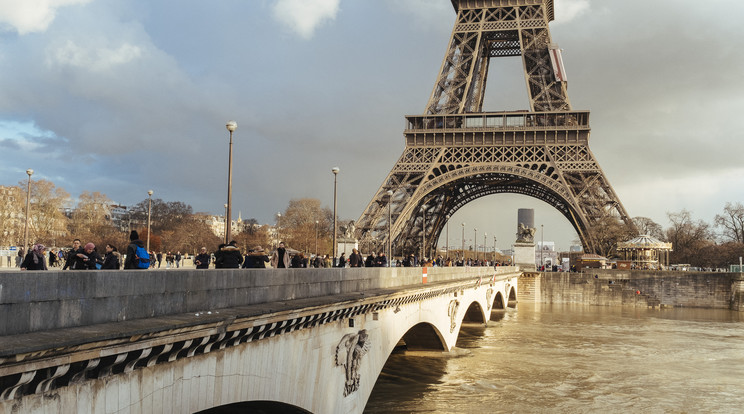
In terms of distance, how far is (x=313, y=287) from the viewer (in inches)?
484

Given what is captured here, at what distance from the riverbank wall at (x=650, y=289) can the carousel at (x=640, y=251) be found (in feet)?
10.1

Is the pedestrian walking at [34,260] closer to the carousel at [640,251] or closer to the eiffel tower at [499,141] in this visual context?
the eiffel tower at [499,141]

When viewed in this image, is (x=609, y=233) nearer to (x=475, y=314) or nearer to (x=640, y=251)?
Result: (x=640, y=251)

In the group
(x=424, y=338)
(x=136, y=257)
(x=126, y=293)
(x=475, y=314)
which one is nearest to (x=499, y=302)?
(x=475, y=314)

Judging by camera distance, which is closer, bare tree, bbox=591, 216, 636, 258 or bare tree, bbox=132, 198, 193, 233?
bare tree, bbox=591, 216, 636, 258

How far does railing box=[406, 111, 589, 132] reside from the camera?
58.0 meters

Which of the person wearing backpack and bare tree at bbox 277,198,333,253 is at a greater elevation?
bare tree at bbox 277,198,333,253

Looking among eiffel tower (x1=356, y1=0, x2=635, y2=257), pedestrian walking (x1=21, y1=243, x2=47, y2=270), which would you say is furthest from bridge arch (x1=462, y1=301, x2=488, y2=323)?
pedestrian walking (x1=21, y1=243, x2=47, y2=270)

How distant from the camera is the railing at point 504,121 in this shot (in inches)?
2285

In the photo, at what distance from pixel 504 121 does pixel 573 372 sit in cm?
3721

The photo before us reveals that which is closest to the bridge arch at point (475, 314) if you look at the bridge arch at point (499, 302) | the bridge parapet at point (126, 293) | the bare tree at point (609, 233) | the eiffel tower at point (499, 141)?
the bridge arch at point (499, 302)

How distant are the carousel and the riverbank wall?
307 cm

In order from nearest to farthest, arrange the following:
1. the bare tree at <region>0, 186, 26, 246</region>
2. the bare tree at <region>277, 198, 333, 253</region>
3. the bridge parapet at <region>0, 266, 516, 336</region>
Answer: the bridge parapet at <region>0, 266, 516, 336</region> < the bare tree at <region>0, 186, 26, 246</region> < the bare tree at <region>277, 198, 333, 253</region>

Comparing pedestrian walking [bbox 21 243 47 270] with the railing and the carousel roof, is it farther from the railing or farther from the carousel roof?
the carousel roof
